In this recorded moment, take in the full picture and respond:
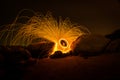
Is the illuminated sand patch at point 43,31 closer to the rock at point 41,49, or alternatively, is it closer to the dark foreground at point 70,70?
the rock at point 41,49

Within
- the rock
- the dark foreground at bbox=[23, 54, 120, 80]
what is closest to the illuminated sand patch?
the rock

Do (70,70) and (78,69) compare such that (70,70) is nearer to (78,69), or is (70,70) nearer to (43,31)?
(78,69)

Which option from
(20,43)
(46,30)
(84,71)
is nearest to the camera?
(84,71)

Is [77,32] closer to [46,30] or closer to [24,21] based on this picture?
[46,30]

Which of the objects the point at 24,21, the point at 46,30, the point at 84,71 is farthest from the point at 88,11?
the point at 84,71

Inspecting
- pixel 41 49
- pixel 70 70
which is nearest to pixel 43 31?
pixel 41 49

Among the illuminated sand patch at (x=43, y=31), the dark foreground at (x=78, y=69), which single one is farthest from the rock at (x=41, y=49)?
the dark foreground at (x=78, y=69)
